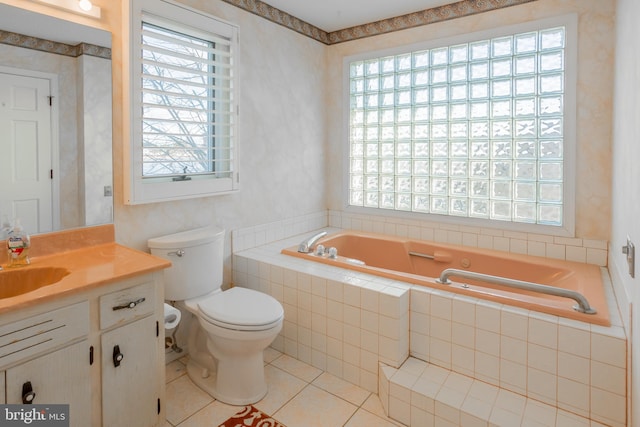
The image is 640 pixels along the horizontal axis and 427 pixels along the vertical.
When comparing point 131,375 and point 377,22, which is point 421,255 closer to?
point 377,22

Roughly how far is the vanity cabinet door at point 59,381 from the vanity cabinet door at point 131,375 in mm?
75

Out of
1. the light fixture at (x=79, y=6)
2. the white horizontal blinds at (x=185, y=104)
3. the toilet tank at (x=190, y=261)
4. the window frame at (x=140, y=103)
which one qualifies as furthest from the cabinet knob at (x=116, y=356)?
the light fixture at (x=79, y=6)

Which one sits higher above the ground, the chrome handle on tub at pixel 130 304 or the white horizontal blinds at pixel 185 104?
the white horizontal blinds at pixel 185 104

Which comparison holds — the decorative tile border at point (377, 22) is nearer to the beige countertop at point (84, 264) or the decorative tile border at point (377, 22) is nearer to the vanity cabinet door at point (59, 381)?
the beige countertop at point (84, 264)

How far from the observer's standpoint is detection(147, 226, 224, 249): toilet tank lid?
224cm

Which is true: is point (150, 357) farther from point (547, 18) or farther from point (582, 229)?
point (547, 18)

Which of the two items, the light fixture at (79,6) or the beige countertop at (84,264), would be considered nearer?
the beige countertop at (84,264)

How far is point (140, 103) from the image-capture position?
2170 mm

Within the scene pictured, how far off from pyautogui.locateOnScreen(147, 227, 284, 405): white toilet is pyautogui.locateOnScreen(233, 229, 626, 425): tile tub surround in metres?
0.34

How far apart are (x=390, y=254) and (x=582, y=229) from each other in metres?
1.31

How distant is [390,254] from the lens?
3.22 m

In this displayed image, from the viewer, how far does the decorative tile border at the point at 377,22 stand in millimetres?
2809

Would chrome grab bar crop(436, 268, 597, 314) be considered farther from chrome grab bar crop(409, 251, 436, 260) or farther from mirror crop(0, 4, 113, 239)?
mirror crop(0, 4, 113, 239)

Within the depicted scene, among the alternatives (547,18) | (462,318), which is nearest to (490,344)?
(462,318)
